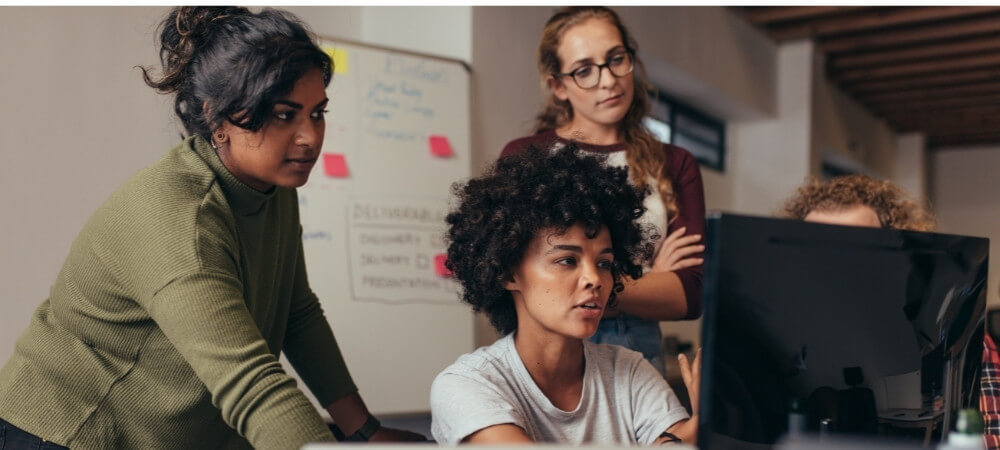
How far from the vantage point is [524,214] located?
4.33 feet

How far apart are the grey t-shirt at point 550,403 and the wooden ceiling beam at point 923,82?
6.80m

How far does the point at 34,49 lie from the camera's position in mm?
2283

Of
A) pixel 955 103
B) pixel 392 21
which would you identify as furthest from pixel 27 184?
pixel 955 103

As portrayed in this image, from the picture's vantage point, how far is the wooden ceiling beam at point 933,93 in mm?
7441

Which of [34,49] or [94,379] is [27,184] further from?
[94,379]

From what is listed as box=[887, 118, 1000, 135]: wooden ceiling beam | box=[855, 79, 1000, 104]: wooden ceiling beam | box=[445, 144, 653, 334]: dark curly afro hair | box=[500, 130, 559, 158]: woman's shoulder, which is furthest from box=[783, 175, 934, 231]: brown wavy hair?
box=[887, 118, 1000, 135]: wooden ceiling beam

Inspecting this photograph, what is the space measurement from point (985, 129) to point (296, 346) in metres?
9.32

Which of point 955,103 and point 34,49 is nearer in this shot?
point 34,49

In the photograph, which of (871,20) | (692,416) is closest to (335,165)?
(692,416)

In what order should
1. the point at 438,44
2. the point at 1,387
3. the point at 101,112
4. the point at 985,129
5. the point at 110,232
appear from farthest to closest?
1. the point at 985,129
2. the point at 438,44
3. the point at 101,112
4. the point at 1,387
5. the point at 110,232

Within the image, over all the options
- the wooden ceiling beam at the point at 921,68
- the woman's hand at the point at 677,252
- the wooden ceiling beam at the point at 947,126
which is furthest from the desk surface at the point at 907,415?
the wooden ceiling beam at the point at 947,126

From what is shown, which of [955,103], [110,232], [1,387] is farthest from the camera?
[955,103]

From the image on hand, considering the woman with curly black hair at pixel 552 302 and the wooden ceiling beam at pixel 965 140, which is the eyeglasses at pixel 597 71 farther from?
the wooden ceiling beam at pixel 965 140

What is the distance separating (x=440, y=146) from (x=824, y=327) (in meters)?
2.49
